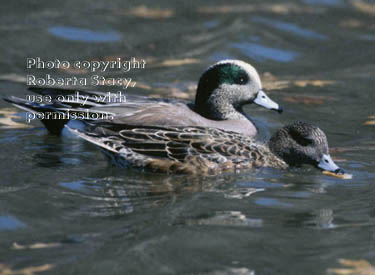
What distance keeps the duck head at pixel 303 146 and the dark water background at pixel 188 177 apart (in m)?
0.14

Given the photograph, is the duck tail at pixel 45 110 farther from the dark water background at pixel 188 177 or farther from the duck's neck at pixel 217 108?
the duck's neck at pixel 217 108

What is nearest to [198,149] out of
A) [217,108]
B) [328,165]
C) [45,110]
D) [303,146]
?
[303,146]

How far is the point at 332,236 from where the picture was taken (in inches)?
235

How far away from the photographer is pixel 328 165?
24.3 ft

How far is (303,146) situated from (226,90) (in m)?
1.46

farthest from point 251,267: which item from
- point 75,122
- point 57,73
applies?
point 57,73

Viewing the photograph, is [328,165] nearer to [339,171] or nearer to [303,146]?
[339,171]

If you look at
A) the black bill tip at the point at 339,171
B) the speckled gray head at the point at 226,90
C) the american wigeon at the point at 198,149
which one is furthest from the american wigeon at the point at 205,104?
the black bill tip at the point at 339,171

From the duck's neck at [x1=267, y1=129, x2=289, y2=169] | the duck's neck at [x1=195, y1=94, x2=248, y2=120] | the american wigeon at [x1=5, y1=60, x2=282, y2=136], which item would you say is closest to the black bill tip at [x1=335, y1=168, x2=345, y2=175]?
the duck's neck at [x1=267, y1=129, x2=289, y2=169]

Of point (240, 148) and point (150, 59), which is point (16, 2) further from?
point (240, 148)

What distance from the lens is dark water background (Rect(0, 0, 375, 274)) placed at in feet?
18.4

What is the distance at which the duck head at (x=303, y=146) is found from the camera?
295 inches

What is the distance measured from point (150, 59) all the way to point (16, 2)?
289 cm

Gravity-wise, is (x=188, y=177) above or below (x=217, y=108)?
below
